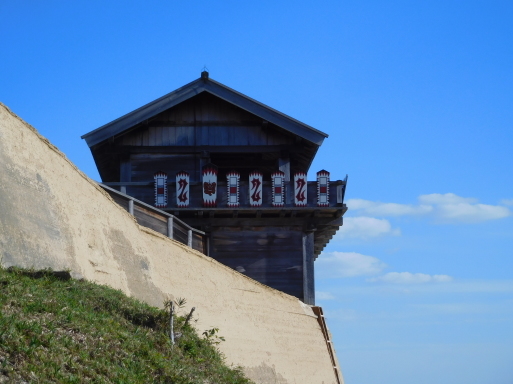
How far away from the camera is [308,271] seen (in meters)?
26.2

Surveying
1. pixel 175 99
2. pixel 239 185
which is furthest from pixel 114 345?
pixel 175 99

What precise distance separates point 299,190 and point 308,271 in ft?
7.90

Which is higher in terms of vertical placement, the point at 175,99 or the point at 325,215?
the point at 175,99

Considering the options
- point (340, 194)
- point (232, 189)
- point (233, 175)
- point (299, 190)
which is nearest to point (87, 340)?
point (232, 189)

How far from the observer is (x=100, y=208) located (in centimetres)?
1538

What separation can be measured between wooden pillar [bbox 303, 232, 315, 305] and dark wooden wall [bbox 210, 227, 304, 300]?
116 millimetres

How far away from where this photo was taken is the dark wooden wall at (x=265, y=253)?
26.0 m

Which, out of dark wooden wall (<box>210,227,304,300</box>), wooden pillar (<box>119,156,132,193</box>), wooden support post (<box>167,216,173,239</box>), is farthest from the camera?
wooden pillar (<box>119,156,132,193</box>)

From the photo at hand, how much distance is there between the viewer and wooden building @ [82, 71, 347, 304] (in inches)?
1016

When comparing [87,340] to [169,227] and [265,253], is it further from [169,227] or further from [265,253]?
[265,253]

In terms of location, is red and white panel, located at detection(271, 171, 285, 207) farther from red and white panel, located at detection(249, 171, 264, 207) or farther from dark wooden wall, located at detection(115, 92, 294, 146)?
dark wooden wall, located at detection(115, 92, 294, 146)

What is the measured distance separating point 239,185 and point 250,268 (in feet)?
7.96

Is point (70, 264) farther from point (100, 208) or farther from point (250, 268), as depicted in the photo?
point (250, 268)

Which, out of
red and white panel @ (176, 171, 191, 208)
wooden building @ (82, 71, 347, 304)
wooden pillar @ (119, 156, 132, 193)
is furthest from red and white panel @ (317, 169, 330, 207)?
wooden pillar @ (119, 156, 132, 193)
